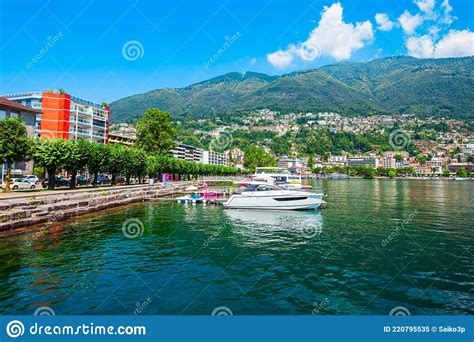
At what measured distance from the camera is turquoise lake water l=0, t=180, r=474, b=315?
10641mm

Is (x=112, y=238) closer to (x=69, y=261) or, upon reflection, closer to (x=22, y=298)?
(x=69, y=261)

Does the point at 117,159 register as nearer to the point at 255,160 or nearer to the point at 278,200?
the point at 278,200

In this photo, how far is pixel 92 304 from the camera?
409 inches

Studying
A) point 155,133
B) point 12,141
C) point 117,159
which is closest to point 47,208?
point 12,141

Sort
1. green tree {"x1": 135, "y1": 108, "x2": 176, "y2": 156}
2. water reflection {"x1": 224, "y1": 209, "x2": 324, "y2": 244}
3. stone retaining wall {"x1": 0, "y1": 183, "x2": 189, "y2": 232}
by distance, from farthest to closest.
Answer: green tree {"x1": 135, "y1": 108, "x2": 176, "y2": 156} < stone retaining wall {"x1": 0, "y1": 183, "x2": 189, "y2": 232} < water reflection {"x1": 224, "y1": 209, "x2": 324, "y2": 244}

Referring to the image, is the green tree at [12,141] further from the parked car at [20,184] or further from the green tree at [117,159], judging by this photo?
the green tree at [117,159]

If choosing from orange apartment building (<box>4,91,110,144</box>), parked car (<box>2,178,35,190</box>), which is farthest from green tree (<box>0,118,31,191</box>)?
orange apartment building (<box>4,91,110,144</box>)

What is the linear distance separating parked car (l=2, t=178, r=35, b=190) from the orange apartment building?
36264 millimetres

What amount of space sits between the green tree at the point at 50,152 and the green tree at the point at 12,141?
2776 mm

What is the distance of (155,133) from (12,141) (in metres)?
48.9

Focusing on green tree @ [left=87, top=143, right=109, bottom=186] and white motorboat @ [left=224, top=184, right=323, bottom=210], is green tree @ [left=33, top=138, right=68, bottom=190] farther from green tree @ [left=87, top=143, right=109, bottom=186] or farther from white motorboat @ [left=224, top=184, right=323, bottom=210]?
white motorboat @ [left=224, top=184, right=323, bottom=210]

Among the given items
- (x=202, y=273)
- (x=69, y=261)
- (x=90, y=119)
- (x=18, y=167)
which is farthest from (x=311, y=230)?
(x=90, y=119)

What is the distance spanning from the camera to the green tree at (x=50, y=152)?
3994 centimetres

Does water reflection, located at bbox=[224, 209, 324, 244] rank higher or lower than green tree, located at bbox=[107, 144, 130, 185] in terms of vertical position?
lower
